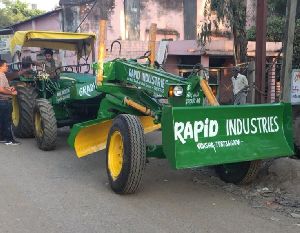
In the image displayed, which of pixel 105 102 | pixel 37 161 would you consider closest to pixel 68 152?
pixel 37 161

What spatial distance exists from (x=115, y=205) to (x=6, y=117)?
503 centimetres

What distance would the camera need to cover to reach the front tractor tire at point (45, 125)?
8.60 m

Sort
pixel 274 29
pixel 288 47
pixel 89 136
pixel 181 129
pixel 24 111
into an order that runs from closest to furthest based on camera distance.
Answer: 1. pixel 181 129
2. pixel 89 136
3. pixel 288 47
4. pixel 24 111
5. pixel 274 29

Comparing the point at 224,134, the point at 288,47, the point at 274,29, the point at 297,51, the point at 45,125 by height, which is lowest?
the point at 45,125

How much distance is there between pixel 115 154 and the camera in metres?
6.36

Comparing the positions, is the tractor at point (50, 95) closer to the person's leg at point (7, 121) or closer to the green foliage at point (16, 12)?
the person's leg at point (7, 121)

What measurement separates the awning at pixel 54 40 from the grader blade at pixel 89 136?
354 cm

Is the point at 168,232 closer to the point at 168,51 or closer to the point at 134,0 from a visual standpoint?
the point at 168,51

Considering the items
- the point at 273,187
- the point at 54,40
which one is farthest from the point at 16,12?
the point at 273,187

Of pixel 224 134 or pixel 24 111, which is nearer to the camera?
pixel 224 134

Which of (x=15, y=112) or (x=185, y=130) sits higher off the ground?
(x=185, y=130)

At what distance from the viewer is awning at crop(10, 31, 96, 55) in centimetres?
984

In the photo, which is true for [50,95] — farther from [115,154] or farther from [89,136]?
[115,154]

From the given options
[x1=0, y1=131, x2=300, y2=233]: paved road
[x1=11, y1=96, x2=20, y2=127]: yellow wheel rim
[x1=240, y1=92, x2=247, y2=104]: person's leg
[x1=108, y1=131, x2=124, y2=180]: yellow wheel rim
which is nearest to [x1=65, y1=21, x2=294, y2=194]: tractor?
[x1=108, y1=131, x2=124, y2=180]: yellow wheel rim
